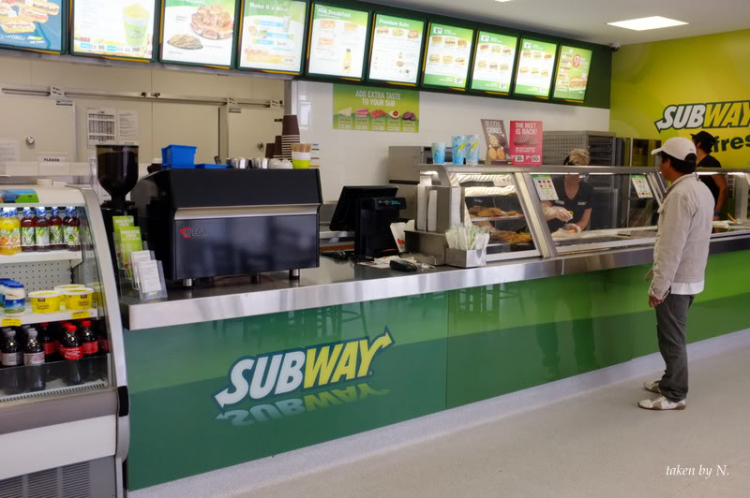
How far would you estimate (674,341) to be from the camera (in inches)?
178

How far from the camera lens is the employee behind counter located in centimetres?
478

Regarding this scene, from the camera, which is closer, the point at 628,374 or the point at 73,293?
the point at 73,293

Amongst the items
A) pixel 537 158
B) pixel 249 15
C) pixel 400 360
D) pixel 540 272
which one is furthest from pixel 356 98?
pixel 400 360

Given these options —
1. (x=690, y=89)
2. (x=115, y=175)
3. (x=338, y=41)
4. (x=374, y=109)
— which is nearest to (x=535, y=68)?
(x=690, y=89)

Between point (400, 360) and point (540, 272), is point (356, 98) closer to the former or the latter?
point (540, 272)

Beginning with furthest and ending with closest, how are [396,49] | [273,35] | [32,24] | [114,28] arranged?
[396,49] → [273,35] → [114,28] → [32,24]

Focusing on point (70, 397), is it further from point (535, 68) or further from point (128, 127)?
point (535, 68)

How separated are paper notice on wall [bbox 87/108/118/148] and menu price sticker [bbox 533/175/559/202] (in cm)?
389

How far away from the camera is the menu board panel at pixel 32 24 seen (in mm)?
4691

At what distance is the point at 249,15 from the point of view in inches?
221

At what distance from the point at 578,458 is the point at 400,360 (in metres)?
1.09

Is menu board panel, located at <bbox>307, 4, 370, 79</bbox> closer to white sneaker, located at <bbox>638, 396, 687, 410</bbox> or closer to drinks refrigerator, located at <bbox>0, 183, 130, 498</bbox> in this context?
drinks refrigerator, located at <bbox>0, 183, 130, 498</bbox>

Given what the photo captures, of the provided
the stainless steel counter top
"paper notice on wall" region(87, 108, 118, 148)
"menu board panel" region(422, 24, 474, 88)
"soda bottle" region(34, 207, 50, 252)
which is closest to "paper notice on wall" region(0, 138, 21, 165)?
"paper notice on wall" region(87, 108, 118, 148)

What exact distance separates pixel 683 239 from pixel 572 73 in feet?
13.7
